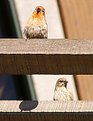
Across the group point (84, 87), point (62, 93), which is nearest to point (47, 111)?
point (62, 93)

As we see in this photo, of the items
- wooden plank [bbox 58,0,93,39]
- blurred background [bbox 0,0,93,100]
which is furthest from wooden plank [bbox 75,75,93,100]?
wooden plank [bbox 58,0,93,39]

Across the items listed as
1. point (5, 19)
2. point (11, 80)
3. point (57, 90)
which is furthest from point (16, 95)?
point (57, 90)

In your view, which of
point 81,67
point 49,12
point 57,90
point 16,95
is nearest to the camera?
point 81,67

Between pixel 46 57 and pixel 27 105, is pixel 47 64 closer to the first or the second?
pixel 46 57

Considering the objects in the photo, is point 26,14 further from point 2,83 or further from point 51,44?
point 51,44

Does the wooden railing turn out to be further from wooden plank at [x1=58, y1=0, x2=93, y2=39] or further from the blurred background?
wooden plank at [x1=58, y1=0, x2=93, y2=39]

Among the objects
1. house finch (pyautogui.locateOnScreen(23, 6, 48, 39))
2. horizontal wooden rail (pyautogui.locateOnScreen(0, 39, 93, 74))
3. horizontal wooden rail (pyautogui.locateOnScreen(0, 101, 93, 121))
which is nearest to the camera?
horizontal wooden rail (pyautogui.locateOnScreen(0, 39, 93, 74))

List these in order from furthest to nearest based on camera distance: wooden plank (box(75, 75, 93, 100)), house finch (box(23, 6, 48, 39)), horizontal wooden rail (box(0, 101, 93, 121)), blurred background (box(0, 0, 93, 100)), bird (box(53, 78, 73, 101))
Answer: wooden plank (box(75, 75, 93, 100)) < blurred background (box(0, 0, 93, 100)) < bird (box(53, 78, 73, 101)) < house finch (box(23, 6, 48, 39)) < horizontal wooden rail (box(0, 101, 93, 121))
